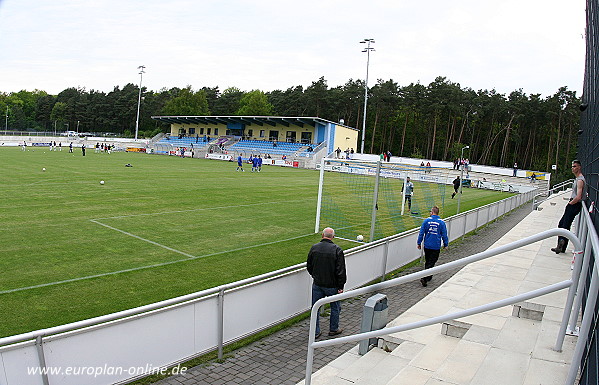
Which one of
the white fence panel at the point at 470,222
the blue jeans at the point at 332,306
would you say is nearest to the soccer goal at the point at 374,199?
the white fence panel at the point at 470,222

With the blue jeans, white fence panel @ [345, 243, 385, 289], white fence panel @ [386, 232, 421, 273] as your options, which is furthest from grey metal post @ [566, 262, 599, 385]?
white fence panel @ [386, 232, 421, 273]

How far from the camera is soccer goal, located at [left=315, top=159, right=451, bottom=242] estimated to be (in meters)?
15.8

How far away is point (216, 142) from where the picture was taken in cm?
7106

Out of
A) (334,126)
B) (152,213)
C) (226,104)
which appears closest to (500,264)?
(152,213)

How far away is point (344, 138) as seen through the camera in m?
66.0

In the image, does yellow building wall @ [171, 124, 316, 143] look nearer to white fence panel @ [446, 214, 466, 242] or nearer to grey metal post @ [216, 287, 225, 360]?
white fence panel @ [446, 214, 466, 242]

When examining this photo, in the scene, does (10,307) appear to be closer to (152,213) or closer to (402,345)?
(402,345)

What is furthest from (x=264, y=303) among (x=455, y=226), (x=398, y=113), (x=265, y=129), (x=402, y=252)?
(x=398, y=113)

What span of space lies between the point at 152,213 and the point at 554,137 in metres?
72.8

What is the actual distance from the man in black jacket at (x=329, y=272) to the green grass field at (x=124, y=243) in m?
2.83

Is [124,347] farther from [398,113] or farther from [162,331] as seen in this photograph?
[398,113]

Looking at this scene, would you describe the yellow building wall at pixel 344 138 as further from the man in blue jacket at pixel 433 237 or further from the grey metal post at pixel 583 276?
the grey metal post at pixel 583 276

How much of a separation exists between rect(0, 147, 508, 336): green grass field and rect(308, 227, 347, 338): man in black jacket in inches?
111

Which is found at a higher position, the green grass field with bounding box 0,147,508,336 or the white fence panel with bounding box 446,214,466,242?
the white fence panel with bounding box 446,214,466,242
